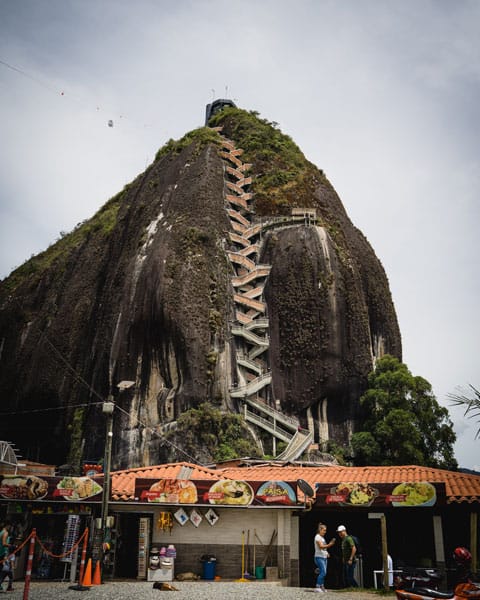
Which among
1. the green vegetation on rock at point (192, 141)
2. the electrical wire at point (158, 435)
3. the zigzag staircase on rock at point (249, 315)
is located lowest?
the electrical wire at point (158, 435)

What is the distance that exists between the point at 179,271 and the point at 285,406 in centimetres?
1369

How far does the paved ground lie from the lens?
1451cm

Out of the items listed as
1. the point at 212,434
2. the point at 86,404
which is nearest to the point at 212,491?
the point at 212,434

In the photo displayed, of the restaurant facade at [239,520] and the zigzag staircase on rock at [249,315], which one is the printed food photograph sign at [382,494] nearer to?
the restaurant facade at [239,520]

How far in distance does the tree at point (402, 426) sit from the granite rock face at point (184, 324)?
2.82 metres

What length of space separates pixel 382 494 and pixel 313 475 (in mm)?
5228

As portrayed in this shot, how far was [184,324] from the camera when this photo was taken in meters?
49.7

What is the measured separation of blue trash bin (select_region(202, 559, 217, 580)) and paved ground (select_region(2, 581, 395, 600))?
1891 mm

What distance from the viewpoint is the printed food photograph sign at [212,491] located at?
19797mm

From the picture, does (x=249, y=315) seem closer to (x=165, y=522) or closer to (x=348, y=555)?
(x=165, y=522)

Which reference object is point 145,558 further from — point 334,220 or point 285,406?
point 334,220

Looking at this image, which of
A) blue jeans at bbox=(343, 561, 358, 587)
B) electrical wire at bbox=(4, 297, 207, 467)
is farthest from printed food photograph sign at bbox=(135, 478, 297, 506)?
electrical wire at bbox=(4, 297, 207, 467)

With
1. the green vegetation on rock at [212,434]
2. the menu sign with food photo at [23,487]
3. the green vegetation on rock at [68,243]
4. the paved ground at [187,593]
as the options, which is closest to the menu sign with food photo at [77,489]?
the menu sign with food photo at [23,487]

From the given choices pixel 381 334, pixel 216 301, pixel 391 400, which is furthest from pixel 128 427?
pixel 381 334
